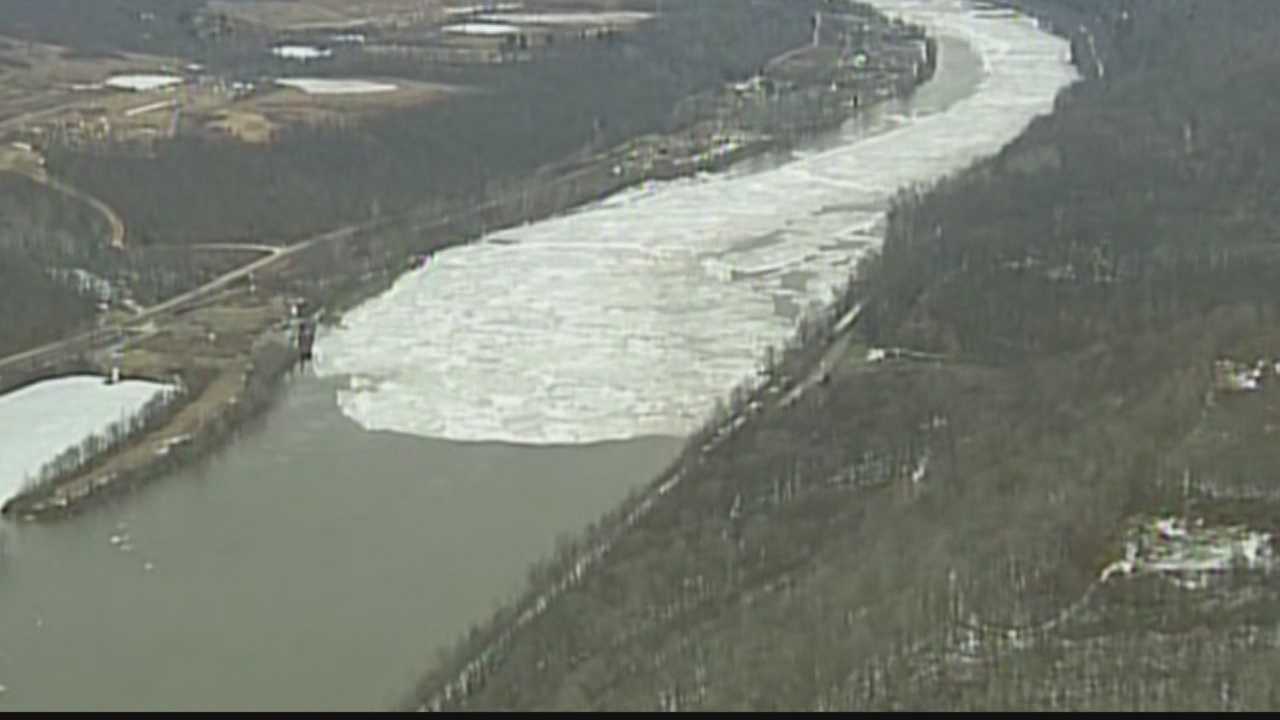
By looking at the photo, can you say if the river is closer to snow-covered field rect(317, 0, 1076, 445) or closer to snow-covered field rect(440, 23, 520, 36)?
snow-covered field rect(317, 0, 1076, 445)

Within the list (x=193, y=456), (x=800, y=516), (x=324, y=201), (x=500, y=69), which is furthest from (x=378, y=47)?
(x=800, y=516)

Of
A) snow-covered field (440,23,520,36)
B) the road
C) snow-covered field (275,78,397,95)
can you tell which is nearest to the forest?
the road

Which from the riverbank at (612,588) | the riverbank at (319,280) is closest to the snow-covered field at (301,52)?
the riverbank at (319,280)

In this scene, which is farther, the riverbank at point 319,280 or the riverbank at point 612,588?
the riverbank at point 319,280

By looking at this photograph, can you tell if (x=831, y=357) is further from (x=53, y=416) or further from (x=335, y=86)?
(x=335, y=86)

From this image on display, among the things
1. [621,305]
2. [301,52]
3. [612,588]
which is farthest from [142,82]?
[612,588]

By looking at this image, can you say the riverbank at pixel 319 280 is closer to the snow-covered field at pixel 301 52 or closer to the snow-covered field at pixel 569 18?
the snow-covered field at pixel 569 18

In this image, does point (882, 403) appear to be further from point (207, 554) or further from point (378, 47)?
point (378, 47)
